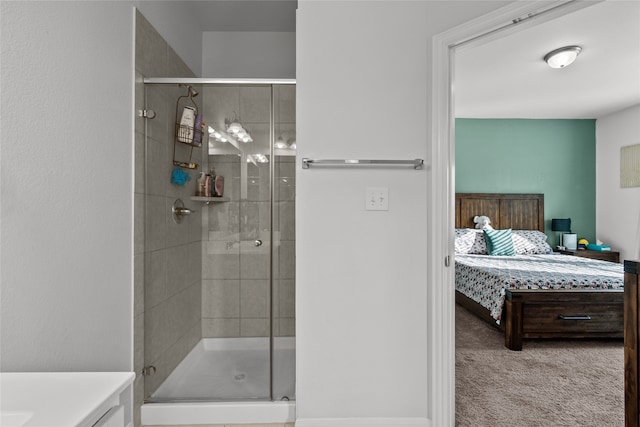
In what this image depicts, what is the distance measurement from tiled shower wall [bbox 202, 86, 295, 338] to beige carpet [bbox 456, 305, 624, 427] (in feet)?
4.08

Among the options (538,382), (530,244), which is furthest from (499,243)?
(538,382)

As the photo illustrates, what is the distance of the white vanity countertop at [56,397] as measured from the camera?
724 mm

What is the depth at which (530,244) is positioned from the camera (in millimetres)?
5121

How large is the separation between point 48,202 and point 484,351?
3.19 metres

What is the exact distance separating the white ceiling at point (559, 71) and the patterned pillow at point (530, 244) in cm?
178

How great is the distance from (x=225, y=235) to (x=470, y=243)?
3806 millimetres

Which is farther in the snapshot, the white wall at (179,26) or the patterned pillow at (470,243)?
the patterned pillow at (470,243)

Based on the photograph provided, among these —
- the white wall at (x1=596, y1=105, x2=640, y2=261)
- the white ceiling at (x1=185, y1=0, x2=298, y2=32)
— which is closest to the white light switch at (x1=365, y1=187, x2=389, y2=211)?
the white ceiling at (x1=185, y1=0, x2=298, y2=32)

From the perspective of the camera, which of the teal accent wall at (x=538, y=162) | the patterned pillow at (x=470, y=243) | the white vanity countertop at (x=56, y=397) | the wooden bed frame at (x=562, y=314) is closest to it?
the white vanity countertop at (x=56, y=397)

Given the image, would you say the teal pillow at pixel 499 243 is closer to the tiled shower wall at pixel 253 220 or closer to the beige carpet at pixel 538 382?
the beige carpet at pixel 538 382

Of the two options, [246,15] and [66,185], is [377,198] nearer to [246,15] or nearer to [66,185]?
[66,185]

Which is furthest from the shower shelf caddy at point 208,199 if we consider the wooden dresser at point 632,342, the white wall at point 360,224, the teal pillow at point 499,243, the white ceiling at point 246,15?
the teal pillow at point 499,243

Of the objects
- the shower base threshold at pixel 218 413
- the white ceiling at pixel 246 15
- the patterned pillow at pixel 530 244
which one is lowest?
the shower base threshold at pixel 218 413

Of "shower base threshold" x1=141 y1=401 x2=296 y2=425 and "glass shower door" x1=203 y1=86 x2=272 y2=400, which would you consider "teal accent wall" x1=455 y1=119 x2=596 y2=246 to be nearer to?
"glass shower door" x1=203 y1=86 x2=272 y2=400
